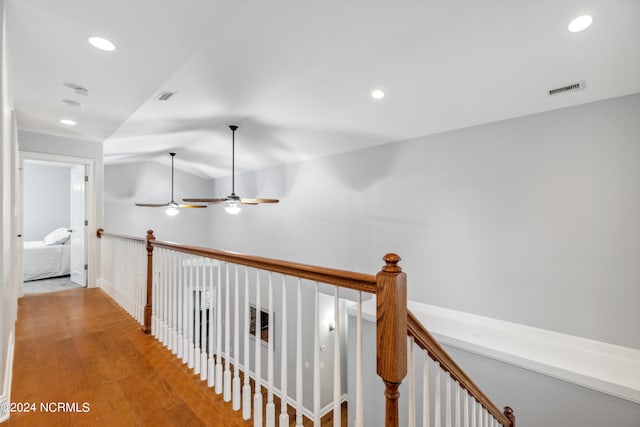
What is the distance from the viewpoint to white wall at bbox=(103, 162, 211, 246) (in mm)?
7113

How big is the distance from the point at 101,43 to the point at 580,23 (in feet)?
11.5

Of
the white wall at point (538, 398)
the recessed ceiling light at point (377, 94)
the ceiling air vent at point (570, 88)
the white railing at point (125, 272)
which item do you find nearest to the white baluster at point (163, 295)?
the white railing at point (125, 272)

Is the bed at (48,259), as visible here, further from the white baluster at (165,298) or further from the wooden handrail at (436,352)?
the wooden handrail at (436,352)

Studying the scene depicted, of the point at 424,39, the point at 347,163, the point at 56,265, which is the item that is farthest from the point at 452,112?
the point at 56,265

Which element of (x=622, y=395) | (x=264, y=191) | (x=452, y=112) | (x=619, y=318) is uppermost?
(x=452, y=112)

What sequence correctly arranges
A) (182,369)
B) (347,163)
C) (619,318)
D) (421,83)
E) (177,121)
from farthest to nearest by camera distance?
(347,163), (177,121), (421,83), (619,318), (182,369)

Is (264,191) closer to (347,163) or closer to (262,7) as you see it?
(347,163)

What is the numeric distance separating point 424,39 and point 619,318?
307 centimetres

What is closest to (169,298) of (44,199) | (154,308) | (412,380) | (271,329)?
(154,308)

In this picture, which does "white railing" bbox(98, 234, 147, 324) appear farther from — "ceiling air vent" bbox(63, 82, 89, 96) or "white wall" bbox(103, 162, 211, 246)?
"white wall" bbox(103, 162, 211, 246)

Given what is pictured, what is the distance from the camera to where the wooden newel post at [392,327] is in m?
1.07

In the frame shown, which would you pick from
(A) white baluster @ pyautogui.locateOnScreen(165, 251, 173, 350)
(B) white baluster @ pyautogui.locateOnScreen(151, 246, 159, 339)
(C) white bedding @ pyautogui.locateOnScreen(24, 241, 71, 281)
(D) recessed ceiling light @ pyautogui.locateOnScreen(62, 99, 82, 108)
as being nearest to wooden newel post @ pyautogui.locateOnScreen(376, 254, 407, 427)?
(A) white baluster @ pyautogui.locateOnScreen(165, 251, 173, 350)

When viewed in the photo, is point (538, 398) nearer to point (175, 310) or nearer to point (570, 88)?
point (570, 88)

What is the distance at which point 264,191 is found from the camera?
6.96m
